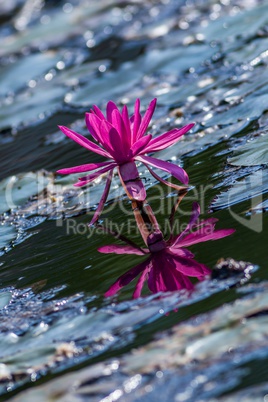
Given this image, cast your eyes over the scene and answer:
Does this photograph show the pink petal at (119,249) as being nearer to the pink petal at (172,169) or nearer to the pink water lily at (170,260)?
the pink water lily at (170,260)

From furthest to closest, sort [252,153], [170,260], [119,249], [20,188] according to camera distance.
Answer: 1. [20,188]
2. [252,153]
3. [119,249]
4. [170,260]

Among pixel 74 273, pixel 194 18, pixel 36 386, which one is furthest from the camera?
pixel 194 18

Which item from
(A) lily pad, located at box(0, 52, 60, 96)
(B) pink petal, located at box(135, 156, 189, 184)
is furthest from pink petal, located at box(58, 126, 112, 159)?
(A) lily pad, located at box(0, 52, 60, 96)

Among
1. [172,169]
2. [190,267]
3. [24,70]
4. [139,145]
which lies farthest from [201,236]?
[24,70]

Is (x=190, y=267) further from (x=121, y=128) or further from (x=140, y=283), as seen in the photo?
(x=121, y=128)

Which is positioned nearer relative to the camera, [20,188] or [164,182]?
[164,182]

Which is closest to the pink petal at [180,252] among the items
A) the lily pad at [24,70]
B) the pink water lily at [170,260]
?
the pink water lily at [170,260]

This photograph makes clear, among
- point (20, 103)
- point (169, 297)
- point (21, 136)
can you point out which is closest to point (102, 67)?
point (20, 103)

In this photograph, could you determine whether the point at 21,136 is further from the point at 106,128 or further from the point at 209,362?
the point at 209,362
